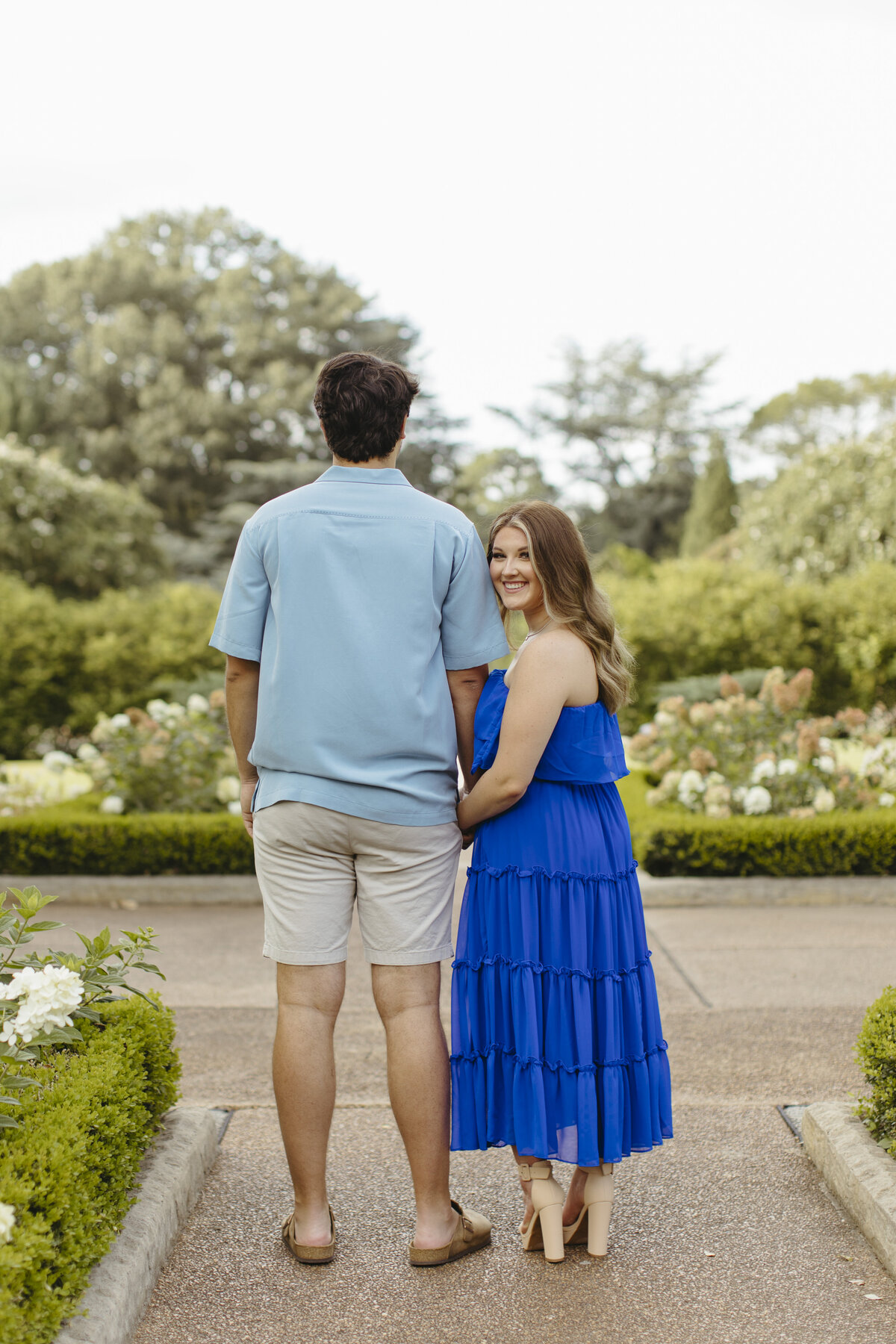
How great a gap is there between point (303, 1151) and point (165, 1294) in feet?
1.16

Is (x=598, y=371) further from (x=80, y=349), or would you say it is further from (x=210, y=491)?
(x=80, y=349)

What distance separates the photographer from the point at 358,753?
6.74 feet

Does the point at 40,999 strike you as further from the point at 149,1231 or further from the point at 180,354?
the point at 180,354

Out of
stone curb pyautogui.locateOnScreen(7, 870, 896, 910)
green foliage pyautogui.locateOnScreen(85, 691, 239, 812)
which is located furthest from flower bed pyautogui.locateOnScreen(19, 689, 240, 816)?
A: stone curb pyautogui.locateOnScreen(7, 870, 896, 910)

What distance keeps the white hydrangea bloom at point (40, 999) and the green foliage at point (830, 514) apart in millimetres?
15004

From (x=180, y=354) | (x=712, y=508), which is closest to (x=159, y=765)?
(x=712, y=508)

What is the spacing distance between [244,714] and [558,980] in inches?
32.8

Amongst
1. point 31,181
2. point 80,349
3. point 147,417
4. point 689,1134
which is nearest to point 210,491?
point 147,417

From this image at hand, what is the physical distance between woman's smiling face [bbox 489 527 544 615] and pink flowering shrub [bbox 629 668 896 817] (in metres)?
3.79

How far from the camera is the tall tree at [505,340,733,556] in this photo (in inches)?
1123

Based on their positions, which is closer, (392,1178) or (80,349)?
(392,1178)

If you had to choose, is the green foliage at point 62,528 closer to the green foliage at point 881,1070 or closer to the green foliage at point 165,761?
the green foliage at point 165,761

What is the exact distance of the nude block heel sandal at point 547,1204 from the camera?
2.11 meters

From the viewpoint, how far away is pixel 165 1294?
2.03 m
